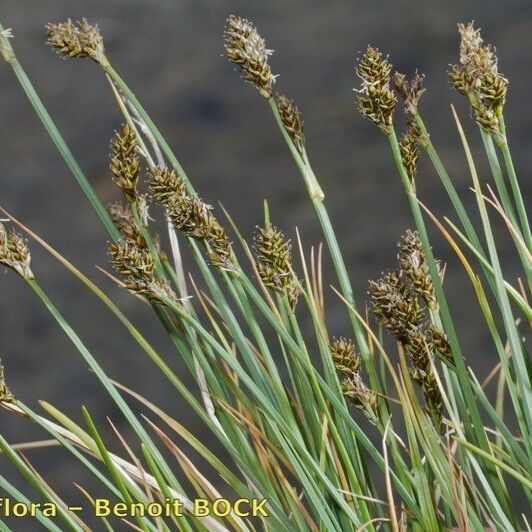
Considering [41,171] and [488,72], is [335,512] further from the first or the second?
[41,171]

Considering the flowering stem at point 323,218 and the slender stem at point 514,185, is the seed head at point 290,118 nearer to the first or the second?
the flowering stem at point 323,218

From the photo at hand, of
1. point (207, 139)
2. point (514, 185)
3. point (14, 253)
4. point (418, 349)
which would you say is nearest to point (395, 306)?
point (418, 349)

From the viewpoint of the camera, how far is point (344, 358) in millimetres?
745

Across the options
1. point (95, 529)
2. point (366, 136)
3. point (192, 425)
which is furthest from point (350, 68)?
point (95, 529)

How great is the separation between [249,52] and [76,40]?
139 millimetres

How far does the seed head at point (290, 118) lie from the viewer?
2.38 feet

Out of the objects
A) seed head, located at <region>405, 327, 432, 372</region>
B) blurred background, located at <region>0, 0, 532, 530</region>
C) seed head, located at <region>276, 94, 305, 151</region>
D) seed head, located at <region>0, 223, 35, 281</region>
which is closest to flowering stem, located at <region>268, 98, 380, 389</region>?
seed head, located at <region>276, 94, 305, 151</region>

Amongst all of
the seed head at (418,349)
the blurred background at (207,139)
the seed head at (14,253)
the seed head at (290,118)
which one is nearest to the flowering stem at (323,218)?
the seed head at (290,118)

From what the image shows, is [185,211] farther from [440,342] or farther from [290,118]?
[440,342]

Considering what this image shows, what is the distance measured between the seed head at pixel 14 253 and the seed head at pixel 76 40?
16 cm

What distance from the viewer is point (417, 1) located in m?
2.36

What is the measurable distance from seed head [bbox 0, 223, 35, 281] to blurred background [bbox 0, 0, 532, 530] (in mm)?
1397

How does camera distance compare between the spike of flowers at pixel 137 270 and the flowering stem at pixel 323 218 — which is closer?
the spike of flowers at pixel 137 270

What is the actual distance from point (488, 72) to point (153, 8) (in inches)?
77.4
